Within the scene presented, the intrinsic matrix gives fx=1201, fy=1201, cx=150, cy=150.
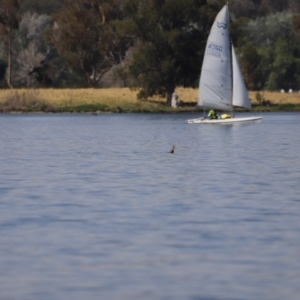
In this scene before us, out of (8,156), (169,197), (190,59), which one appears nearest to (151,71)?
(190,59)

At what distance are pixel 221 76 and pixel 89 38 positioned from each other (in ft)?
110

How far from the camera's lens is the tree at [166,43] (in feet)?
283

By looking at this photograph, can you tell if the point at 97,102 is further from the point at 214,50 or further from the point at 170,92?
the point at 214,50

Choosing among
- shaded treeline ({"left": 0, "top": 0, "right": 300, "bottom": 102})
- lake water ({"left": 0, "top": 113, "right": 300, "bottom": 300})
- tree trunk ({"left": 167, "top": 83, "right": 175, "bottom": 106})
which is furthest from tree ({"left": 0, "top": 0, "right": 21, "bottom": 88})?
lake water ({"left": 0, "top": 113, "right": 300, "bottom": 300})

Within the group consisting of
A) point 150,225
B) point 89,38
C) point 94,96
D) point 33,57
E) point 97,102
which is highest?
point 89,38

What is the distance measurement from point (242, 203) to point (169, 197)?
1797 mm

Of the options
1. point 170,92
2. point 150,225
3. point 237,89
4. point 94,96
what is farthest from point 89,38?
point 150,225

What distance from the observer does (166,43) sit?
86.8 meters

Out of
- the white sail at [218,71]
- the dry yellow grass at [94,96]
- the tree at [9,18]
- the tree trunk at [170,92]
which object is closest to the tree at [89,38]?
the tree at [9,18]

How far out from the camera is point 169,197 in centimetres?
2347

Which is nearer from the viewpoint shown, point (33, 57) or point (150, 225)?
point (150, 225)

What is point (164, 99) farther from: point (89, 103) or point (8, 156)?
point (8, 156)

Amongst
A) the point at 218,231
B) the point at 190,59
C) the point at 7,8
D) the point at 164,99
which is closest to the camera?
the point at 218,231

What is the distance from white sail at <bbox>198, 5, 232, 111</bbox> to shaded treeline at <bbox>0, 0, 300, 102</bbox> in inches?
679
